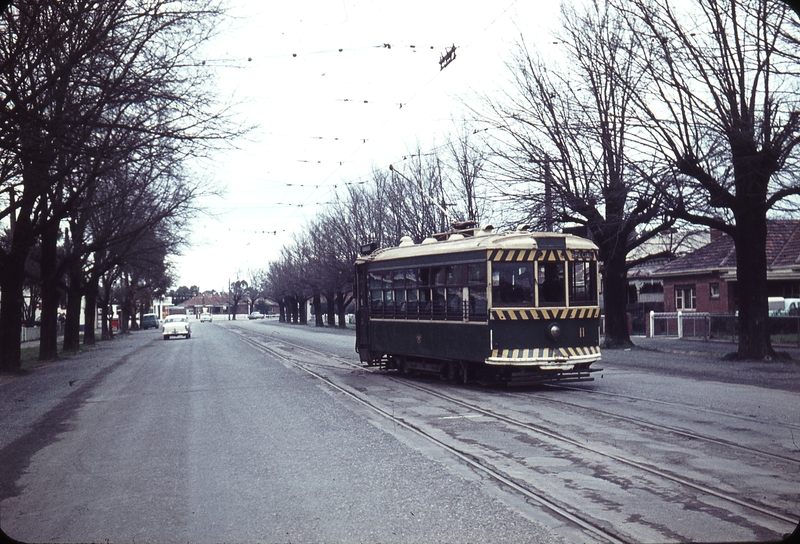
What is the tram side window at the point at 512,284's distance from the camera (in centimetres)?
1582

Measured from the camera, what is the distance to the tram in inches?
621

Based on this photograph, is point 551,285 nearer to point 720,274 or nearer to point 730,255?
point 720,274

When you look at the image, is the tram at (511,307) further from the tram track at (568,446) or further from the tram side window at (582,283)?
the tram track at (568,446)

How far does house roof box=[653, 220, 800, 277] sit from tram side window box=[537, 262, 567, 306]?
78.3ft

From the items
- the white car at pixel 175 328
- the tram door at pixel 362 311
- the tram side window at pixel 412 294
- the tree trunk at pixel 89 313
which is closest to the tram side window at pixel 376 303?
the tram door at pixel 362 311

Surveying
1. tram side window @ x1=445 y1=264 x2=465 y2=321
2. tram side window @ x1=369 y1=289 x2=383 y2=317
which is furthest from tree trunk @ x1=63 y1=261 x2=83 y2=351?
tram side window @ x1=445 y1=264 x2=465 y2=321

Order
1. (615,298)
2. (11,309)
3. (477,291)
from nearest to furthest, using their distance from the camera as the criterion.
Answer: (477,291) < (11,309) < (615,298)

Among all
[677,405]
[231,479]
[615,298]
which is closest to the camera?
[231,479]

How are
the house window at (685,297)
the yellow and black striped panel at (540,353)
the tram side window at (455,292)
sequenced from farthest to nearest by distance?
the house window at (685,297), the tram side window at (455,292), the yellow and black striped panel at (540,353)

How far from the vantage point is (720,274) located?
4106 cm

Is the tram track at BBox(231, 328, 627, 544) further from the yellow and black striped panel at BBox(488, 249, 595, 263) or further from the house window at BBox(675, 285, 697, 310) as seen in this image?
the house window at BBox(675, 285, 697, 310)

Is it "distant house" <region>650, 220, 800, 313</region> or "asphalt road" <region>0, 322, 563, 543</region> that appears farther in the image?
"distant house" <region>650, 220, 800, 313</region>

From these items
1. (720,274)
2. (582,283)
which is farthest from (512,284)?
(720,274)

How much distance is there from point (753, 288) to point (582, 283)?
29.6ft
